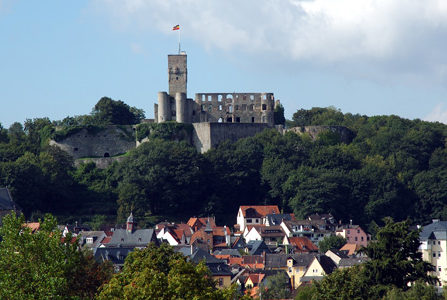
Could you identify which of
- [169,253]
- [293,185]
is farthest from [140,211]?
[169,253]

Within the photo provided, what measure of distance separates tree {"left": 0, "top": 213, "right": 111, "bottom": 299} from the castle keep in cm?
6466

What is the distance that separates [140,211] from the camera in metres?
97.2

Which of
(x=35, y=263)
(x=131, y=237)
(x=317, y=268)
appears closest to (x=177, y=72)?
(x=131, y=237)

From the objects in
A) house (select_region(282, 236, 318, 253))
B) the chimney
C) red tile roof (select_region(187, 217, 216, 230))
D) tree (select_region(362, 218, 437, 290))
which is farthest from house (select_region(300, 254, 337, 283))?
tree (select_region(362, 218, 437, 290))

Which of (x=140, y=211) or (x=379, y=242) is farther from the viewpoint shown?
(x=140, y=211)

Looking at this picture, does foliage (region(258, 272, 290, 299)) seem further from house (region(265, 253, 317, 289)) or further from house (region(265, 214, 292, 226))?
house (region(265, 214, 292, 226))

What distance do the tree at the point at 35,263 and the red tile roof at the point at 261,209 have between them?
5796 cm

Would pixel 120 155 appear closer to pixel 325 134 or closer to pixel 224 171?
pixel 224 171

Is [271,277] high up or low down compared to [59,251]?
down

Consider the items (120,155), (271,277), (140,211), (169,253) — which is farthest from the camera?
(120,155)

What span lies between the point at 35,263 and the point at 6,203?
50.3 m

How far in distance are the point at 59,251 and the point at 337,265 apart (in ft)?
134

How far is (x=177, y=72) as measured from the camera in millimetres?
109625

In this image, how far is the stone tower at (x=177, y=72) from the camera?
109 m
